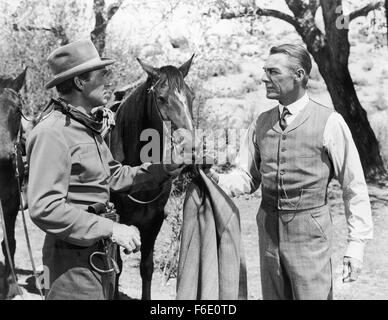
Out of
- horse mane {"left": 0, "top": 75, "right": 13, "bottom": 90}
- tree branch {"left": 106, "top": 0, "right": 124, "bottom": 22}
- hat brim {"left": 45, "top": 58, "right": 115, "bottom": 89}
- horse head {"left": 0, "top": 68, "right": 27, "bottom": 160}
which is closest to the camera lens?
hat brim {"left": 45, "top": 58, "right": 115, "bottom": 89}

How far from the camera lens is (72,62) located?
3129mm

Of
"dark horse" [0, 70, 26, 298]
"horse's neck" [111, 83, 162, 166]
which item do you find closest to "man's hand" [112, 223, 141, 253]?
A: "horse's neck" [111, 83, 162, 166]

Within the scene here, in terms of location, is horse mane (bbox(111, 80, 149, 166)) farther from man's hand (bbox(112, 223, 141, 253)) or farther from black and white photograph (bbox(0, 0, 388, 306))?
man's hand (bbox(112, 223, 141, 253))

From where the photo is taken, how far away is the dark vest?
3.40 meters

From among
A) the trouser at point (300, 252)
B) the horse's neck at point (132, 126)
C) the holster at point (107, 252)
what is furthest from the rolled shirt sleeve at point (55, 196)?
the horse's neck at point (132, 126)

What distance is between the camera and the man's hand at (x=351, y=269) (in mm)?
3369

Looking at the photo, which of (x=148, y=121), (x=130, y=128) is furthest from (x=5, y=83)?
(x=148, y=121)

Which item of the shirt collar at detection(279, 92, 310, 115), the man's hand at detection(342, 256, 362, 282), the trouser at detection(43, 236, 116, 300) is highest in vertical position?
the shirt collar at detection(279, 92, 310, 115)

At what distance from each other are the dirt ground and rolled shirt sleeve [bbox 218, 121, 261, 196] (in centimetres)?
172

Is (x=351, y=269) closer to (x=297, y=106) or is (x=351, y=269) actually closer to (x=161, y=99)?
(x=297, y=106)

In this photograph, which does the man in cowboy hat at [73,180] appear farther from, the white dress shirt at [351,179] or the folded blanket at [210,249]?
the white dress shirt at [351,179]

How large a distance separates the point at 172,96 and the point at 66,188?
6.07ft

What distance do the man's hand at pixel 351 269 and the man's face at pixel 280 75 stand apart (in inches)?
37.3

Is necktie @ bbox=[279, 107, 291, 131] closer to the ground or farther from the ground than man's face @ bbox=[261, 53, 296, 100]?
closer to the ground
